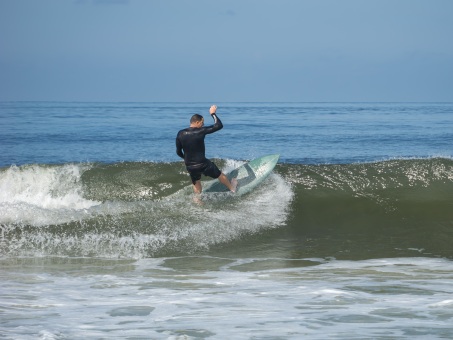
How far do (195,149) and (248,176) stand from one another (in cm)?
155

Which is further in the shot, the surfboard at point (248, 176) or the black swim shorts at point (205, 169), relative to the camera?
the surfboard at point (248, 176)

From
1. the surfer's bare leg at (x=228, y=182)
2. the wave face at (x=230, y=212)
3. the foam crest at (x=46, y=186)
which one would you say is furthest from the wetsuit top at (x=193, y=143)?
the foam crest at (x=46, y=186)

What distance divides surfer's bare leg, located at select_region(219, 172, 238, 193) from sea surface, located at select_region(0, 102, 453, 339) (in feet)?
0.69

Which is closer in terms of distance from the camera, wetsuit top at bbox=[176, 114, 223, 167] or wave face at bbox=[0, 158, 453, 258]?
wave face at bbox=[0, 158, 453, 258]

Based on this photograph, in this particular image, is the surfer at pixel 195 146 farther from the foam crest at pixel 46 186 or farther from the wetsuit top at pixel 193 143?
the foam crest at pixel 46 186

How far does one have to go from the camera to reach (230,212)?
11.7m

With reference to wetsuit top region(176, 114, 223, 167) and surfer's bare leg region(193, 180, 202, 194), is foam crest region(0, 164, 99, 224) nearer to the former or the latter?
surfer's bare leg region(193, 180, 202, 194)

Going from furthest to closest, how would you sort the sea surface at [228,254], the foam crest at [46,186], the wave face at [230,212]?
the foam crest at [46,186] < the wave face at [230,212] < the sea surface at [228,254]

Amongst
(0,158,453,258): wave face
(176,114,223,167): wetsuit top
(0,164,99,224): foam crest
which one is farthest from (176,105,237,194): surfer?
(0,164,99,224): foam crest

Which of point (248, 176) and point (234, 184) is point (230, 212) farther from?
point (248, 176)

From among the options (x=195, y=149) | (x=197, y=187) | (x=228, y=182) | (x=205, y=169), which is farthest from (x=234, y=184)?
(x=195, y=149)

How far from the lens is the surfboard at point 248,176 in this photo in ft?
41.2

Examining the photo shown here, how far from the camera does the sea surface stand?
6.42m

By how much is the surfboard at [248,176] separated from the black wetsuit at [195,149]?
0.78m
